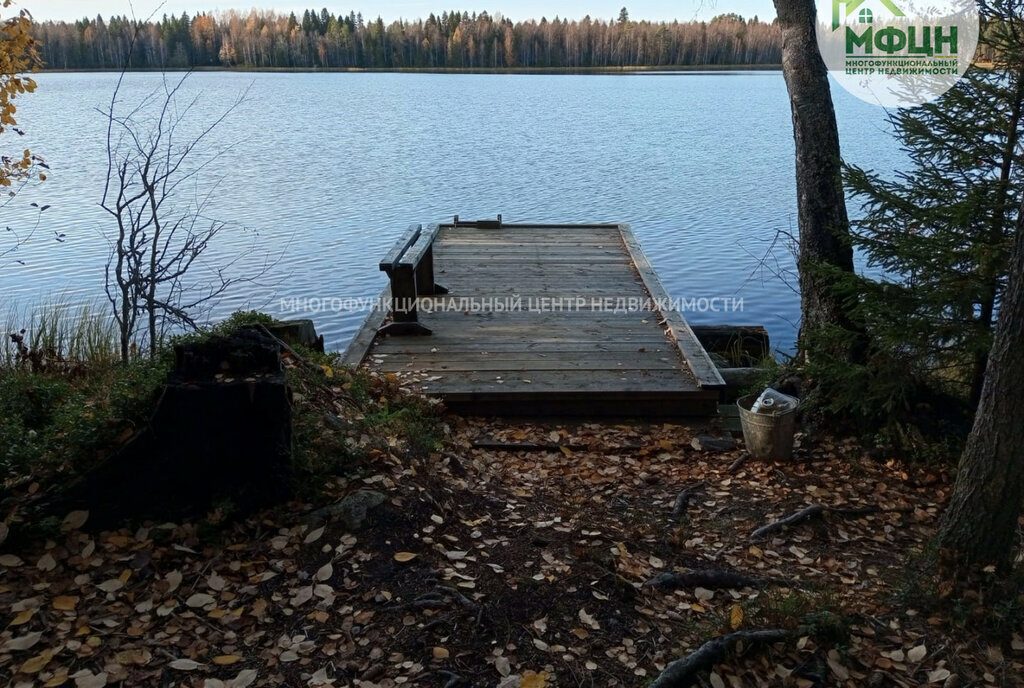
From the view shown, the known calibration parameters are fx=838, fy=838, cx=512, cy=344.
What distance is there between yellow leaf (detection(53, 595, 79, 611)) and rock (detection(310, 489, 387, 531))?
100cm

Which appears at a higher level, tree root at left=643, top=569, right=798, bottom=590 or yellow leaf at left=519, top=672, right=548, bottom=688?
yellow leaf at left=519, top=672, right=548, bottom=688

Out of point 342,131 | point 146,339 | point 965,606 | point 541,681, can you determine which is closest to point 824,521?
point 965,606

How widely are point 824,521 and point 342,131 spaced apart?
29.4 metres

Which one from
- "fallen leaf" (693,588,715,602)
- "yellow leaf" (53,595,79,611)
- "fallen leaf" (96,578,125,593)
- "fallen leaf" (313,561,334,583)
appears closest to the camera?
"yellow leaf" (53,595,79,611)

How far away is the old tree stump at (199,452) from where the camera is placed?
3.75 m

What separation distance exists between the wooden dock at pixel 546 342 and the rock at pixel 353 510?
2.46 metres

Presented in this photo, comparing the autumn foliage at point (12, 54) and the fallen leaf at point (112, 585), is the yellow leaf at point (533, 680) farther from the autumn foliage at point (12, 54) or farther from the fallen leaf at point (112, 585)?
the autumn foliage at point (12, 54)

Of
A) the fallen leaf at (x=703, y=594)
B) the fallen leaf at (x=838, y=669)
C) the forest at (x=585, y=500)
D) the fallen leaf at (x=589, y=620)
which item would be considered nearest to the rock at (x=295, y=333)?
the forest at (x=585, y=500)

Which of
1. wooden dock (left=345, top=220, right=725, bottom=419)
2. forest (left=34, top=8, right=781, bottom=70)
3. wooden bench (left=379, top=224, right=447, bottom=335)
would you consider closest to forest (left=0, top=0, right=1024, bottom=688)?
wooden dock (left=345, top=220, right=725, bottom=419)

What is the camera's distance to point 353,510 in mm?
3924

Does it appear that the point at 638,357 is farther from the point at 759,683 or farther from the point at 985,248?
the point at 759,683

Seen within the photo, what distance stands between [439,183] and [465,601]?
1898cm

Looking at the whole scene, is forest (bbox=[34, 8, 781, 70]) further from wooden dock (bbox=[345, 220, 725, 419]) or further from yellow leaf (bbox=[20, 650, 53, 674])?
yellow leaf (bbox=[20, 650, 53, 674])

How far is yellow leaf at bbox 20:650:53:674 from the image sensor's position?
288cm
